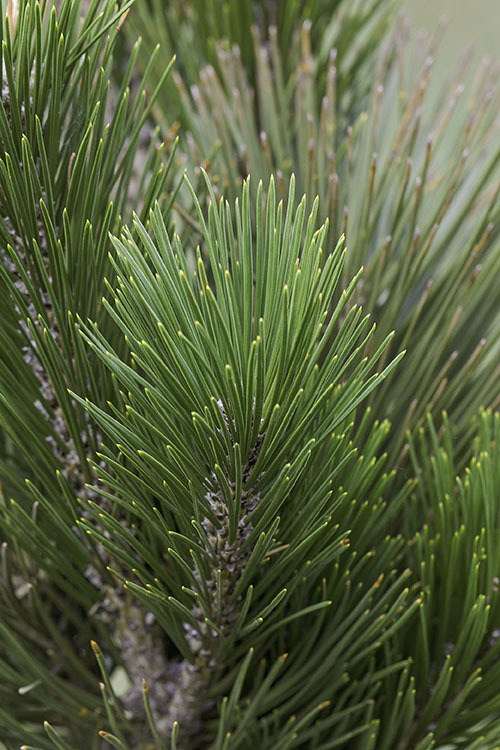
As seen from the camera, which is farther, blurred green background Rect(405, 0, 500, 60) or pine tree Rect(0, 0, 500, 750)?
blurred green background Rect(405, 0, 500, 60)

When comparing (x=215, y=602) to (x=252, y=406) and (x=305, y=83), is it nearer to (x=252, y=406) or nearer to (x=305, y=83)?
(x=252, y=406)

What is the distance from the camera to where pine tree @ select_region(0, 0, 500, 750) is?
0.69ft

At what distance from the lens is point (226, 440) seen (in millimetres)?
217

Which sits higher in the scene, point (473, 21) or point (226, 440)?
point (473, 21)

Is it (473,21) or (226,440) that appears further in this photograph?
(473,21)

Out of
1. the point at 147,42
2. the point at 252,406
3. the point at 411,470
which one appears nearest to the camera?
the point at 252,406

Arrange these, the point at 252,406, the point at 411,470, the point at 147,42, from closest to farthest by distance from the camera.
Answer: the point at 252,406 → the point at 411,470 → the point at 147,42

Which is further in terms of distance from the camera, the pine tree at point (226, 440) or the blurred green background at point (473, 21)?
the blurred green background at point (473, 21)

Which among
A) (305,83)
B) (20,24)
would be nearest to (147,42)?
(305,83)

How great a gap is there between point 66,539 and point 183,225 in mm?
139

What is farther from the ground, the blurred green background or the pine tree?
the blurred green background

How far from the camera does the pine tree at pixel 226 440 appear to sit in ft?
0.69

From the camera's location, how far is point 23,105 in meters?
0.25

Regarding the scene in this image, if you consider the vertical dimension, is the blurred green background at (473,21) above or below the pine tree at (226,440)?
above
